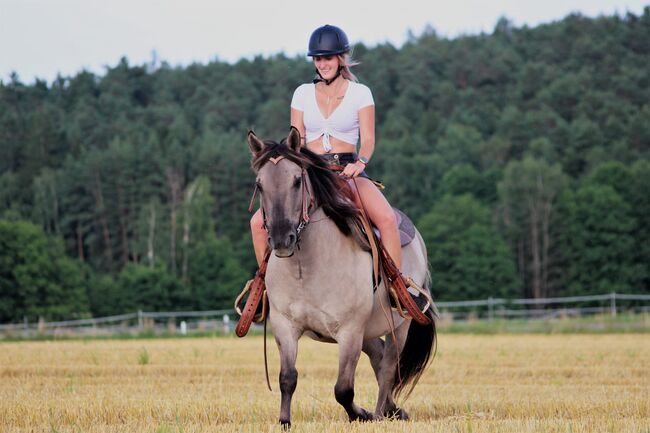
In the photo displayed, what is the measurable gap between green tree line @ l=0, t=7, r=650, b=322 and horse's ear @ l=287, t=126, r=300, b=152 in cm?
7798

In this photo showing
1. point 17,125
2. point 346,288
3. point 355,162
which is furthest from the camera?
point 17,125

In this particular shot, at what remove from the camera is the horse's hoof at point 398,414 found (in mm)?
11250

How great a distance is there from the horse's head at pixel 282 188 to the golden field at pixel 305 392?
1.52 metres

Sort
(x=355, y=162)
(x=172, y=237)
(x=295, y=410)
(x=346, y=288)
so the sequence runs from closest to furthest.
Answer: (x=346, y=288) < (x=355, y=162) < (x=295, y=410) < (x=172, y=237)

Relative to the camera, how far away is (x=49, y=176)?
12175cm

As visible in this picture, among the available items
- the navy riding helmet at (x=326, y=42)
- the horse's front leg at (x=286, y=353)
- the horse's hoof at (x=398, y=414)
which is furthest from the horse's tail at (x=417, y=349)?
the navy riding helmet at (x=326, y=42)

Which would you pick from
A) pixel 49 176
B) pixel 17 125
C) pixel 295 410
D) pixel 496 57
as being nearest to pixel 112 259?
pixel 49 176

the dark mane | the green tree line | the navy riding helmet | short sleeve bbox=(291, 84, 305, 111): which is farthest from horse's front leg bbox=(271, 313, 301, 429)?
the green tree line

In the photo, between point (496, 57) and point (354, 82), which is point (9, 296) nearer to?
point (354, 82)

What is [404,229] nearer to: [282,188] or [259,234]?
[259,234]

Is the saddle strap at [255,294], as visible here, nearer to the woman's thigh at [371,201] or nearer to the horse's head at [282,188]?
the horse's head at [282,188]

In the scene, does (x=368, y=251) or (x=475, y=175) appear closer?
(x=368, y=251)

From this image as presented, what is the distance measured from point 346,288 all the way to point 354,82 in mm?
2061

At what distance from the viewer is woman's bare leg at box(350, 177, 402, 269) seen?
35.0 feet
